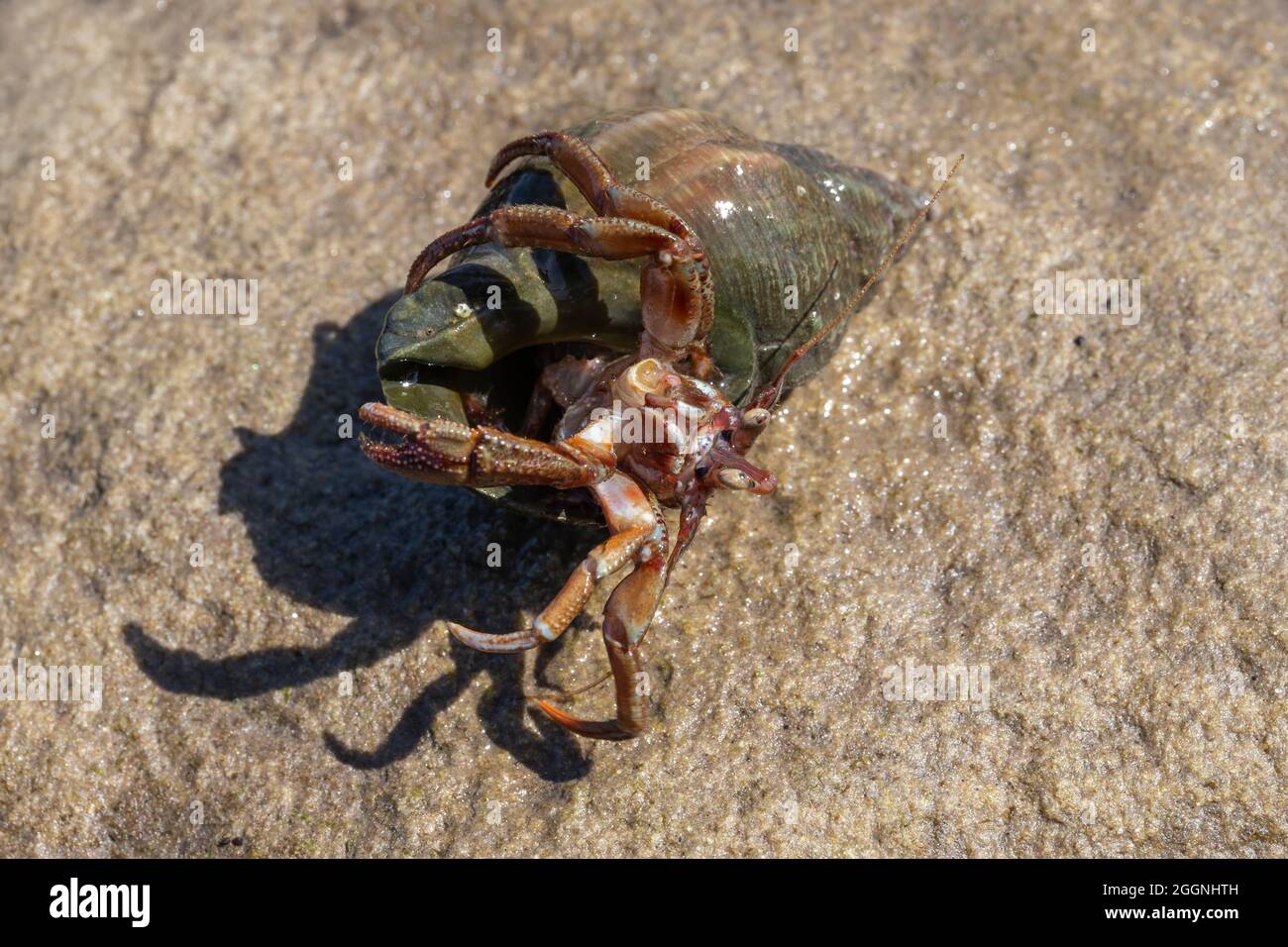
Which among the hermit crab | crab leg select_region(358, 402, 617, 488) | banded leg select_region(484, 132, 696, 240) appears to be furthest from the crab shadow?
banded leg select_region(484, 132, 696, 240)

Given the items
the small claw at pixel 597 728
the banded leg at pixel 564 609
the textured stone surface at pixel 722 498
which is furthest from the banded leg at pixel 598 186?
the small claw at pixel 597 728

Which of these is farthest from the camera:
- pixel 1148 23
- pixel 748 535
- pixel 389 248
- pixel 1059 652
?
pixel 1148 23

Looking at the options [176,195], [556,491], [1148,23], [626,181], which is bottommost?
[556,491]

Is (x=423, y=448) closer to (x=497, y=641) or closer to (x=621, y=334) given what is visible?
(x=497, y=641)

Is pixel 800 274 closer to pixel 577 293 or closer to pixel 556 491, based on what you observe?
pixel 577 293

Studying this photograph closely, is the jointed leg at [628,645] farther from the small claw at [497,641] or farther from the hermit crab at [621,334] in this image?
the small claw at [497,641]

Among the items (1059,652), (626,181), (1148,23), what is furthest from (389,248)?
(1148,23)

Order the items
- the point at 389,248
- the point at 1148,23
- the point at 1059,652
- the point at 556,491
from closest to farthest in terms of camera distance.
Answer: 1. the point at 556,491
2. the point at 1059,652
3. the point at 389,248
4. the point at 1148,23
